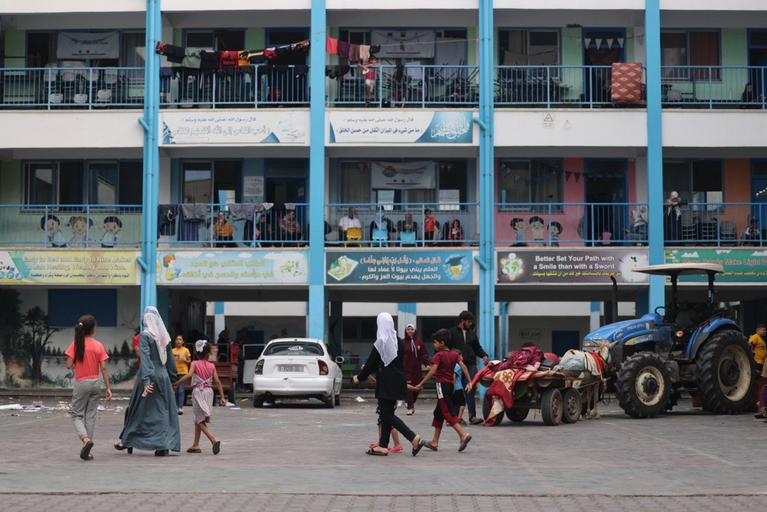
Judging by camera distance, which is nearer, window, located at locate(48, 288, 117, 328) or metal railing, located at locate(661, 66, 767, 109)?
metal railing, located at locate(661, 66, 767, 109)

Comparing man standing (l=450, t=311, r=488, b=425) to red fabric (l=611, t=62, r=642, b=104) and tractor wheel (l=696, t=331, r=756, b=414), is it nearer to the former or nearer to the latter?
tractor wheel (l=696, t=331, r=756, b=414)

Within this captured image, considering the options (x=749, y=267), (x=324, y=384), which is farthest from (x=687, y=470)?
(x=749, y=267)

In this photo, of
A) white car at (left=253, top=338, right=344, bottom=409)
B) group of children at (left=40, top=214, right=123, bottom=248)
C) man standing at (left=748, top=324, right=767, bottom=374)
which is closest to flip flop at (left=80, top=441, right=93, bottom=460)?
white car at (left=253, top=338, right=344, bottom=409)

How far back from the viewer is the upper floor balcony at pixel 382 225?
29750mm

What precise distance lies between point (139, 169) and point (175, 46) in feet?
12.5

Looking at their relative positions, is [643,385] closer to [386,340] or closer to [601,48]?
[386,340]

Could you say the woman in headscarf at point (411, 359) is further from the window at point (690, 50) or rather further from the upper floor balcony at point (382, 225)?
the window at point (690, 50)

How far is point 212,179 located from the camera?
32125mm

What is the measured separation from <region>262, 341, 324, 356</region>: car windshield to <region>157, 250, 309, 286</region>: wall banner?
13.3 feet

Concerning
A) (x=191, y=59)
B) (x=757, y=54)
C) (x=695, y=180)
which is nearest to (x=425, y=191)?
(x=191, y=59)

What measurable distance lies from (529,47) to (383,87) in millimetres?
4238

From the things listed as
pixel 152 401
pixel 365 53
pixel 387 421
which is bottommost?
pixel 387 421

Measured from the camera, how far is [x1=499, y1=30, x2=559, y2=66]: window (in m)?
31.9

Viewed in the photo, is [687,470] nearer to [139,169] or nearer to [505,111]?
[505,111]
